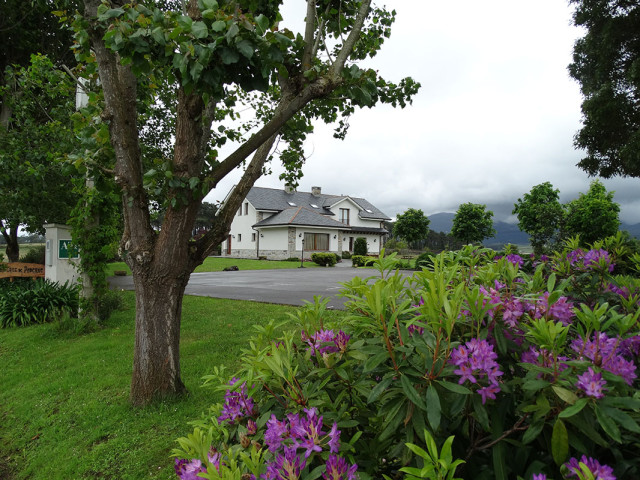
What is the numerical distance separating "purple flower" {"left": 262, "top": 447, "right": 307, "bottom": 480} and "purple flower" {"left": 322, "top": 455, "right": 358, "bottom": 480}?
0.06 metres

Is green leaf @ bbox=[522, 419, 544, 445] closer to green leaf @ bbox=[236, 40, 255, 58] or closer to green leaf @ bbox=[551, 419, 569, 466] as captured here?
green leaf @ bbox=[551, 419, 569, 466]

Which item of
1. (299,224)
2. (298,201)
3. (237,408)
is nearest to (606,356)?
(237,408)

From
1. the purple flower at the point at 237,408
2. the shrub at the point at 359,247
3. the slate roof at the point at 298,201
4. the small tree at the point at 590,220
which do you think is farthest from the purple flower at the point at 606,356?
the slate roof at the point at 298,201

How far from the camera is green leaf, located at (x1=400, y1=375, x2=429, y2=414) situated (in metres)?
0.92

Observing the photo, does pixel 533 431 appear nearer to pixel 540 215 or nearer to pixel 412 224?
pixel 540 215

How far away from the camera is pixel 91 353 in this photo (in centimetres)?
582

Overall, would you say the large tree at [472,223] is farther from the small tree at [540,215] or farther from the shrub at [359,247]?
the shrub at [359,247]

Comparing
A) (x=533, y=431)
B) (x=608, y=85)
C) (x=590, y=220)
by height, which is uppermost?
(x=608, y=85)

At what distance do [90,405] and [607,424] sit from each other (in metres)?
4.60

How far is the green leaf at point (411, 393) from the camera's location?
92 centimetres

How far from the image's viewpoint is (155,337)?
146 inches

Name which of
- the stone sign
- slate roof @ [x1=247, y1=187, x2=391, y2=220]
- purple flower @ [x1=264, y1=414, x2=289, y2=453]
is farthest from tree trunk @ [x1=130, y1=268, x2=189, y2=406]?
slate roof @ [x1=247, y1=187, x2=391, y2=220]

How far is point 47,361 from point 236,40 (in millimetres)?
5762

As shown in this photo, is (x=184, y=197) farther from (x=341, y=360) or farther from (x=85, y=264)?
(x=85, y=264)
